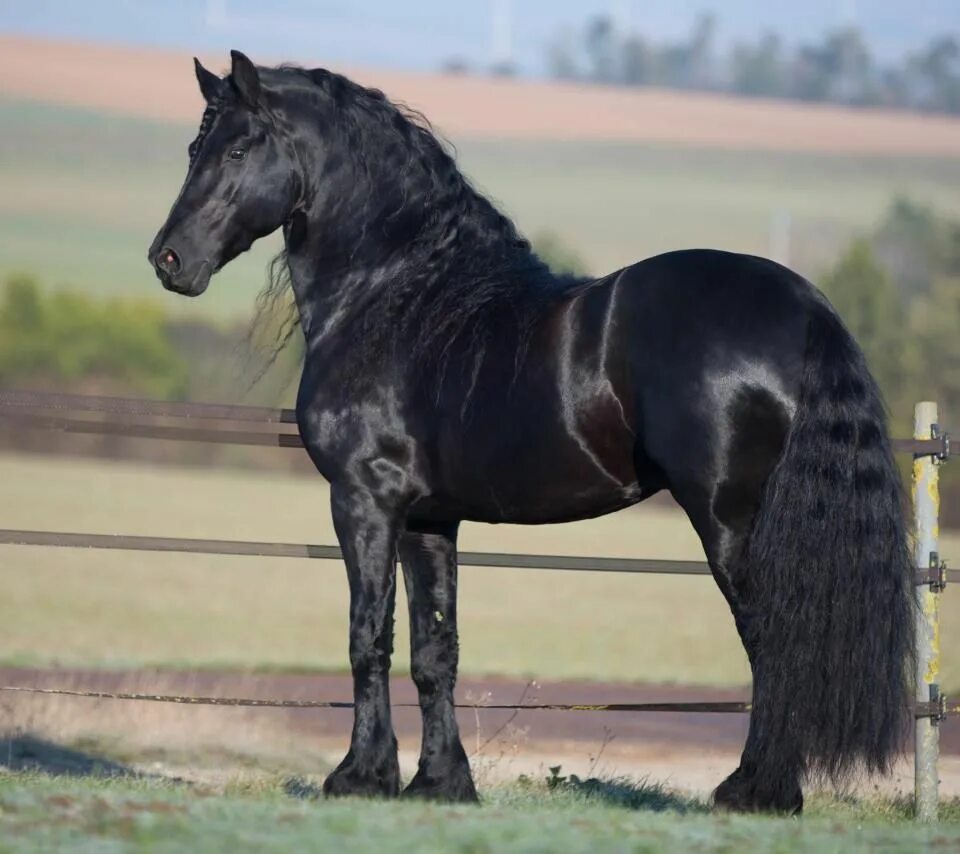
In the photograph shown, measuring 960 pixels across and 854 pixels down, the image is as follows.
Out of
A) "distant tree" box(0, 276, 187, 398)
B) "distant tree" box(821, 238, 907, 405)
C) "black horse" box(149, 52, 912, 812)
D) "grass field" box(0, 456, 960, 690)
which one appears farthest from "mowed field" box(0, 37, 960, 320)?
"black horse" box(149, 52, 912, 812)

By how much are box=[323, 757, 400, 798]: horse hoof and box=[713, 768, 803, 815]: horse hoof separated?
1.18 meters

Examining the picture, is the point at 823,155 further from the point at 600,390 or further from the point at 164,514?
the point at 600,390

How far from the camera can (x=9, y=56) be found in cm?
5231

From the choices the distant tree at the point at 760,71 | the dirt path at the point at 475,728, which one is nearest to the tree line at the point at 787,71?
the distant tree at the point at 760,71

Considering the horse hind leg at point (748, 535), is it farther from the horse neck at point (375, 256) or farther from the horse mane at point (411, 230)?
the horse neck at point (375, 256)

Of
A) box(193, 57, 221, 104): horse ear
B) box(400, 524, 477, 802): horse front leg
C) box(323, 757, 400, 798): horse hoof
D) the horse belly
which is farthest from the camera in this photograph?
box(193, 57, 221, 104): horse ear

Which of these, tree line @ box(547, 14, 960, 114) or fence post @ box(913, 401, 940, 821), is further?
tree line @ box(547, 14, 960, 114)

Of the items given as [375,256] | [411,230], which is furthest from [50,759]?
[411,230]

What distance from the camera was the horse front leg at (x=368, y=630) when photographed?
218 inches

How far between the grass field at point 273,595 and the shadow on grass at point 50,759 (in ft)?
21.8

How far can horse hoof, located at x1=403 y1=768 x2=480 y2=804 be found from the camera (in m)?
5.64

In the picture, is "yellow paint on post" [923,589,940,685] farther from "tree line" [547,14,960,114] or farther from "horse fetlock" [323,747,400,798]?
"tree line" [547,14,960,114]

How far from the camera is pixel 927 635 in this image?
623cm

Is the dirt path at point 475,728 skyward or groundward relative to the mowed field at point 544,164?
groundward
